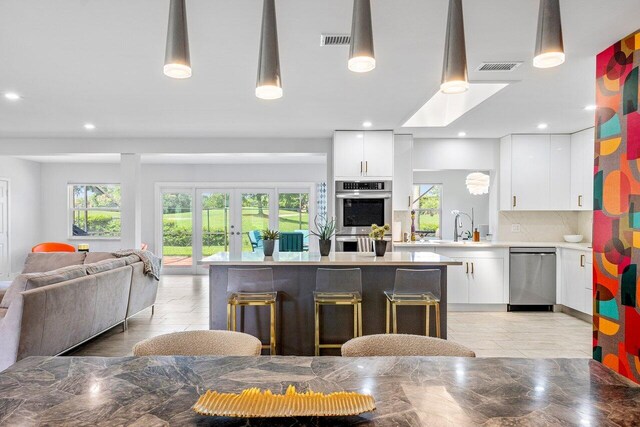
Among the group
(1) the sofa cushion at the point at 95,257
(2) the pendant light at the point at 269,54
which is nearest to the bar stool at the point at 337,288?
(2) the pendant light at the point at 269,54

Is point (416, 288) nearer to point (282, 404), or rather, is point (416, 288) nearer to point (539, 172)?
point (282, 404)

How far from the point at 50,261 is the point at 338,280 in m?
4.30

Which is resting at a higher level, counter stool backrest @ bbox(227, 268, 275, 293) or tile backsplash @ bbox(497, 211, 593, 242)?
tile backsplash @ bbox(497, 211, 593, 242)

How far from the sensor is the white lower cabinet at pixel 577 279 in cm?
490

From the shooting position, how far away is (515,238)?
610cm

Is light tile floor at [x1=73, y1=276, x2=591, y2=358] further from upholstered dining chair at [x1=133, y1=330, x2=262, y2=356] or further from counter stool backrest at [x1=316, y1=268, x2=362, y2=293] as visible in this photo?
upholstered dining chair at [x1=133, y1=330, x2=262, y2=356]

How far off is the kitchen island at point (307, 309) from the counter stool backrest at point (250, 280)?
0.75 ft

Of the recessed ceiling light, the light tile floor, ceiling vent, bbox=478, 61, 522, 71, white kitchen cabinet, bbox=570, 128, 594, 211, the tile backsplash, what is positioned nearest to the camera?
ceiling vent, bbox=478, 61, 522, 71

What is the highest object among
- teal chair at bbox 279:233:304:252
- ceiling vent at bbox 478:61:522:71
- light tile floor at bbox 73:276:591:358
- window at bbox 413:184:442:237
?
ceiling vent at bbox 478:61:522:71

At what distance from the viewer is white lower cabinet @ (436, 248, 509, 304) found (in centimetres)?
554

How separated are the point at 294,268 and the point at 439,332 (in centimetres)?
143

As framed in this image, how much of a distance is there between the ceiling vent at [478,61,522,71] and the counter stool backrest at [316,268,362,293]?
188 cm

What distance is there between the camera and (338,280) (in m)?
3.46

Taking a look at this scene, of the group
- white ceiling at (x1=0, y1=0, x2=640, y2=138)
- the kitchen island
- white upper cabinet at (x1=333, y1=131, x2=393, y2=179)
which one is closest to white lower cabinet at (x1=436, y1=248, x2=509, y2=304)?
white upper cabinet at (x1=333, y1=131, x2=393, y2=179)
